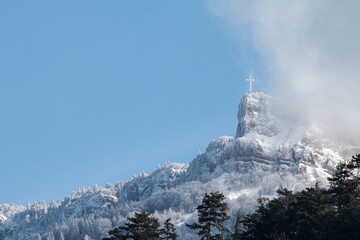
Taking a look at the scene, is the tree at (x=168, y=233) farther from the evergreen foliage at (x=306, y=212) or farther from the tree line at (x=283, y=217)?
the evergreen foliage at (x=306, y=212)

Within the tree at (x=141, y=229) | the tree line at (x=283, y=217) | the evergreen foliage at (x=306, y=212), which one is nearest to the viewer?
the evergreen foliage at (x=306, y=212)

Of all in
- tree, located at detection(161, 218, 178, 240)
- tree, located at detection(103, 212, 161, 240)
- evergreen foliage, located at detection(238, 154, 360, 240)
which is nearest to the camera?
evergreen foliage, located at detection(238, 154, 360, 240)

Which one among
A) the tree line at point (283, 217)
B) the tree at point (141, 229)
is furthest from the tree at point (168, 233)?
the tree at point (141, 229)

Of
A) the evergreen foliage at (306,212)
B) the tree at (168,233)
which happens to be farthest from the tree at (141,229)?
the evergreen foliage at (306,212)

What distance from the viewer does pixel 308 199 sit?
10088 centimetres

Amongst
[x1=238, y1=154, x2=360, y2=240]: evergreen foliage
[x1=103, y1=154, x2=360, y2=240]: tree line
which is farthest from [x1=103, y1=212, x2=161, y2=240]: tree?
[x1=238, y1=154, x2=360, y2=240]: evergreen foliage

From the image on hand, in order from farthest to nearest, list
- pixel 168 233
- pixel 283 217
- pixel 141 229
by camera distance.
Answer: pixel 283 217
pixel 168 233
pixel 141 229

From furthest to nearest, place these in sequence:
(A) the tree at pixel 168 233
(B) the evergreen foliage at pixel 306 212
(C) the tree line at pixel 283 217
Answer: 1. (A) the tree at pixel 168 233
2. (C) the tree line at pixel 283 217
3. (B) the evergreen foliage at pixel 306 212

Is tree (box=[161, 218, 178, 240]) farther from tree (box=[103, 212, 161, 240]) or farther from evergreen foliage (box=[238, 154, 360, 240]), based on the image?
evergreen foliage (box=[238, 154, 360, 240])

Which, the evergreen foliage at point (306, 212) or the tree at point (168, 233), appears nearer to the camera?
the evergreen foliage at point (306, 212)

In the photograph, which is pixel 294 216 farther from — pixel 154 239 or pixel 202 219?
pixel 154 239

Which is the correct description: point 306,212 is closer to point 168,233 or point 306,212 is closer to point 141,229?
point 168,233

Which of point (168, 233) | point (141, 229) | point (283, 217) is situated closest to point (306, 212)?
point (283, 217)

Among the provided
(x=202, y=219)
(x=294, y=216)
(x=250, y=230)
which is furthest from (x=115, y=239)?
(x=294, y=216)
